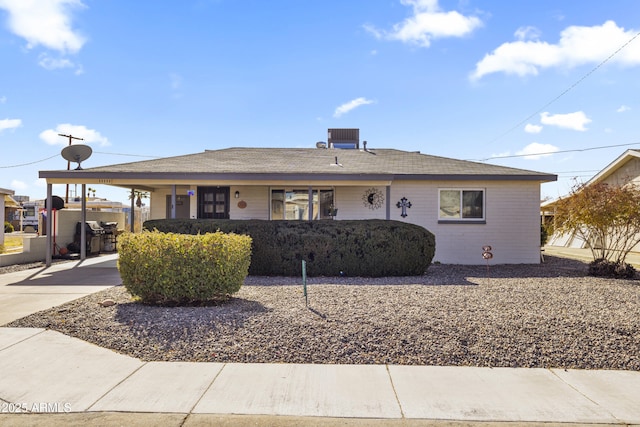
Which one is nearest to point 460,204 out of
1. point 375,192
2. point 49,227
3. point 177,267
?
point 375,192

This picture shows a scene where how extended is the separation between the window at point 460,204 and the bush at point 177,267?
29.0 ft

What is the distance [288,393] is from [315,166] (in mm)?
10423

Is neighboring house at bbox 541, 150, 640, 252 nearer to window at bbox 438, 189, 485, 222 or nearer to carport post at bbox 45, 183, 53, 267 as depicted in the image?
window at bbox 438, 189, 485, 222

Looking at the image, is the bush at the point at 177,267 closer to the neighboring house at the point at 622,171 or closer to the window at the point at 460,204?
the window at the point at 460,204

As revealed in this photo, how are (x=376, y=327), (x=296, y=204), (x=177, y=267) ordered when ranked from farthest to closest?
(x=296, y=204) → (x=177, y=267) → (x=376, y=327)

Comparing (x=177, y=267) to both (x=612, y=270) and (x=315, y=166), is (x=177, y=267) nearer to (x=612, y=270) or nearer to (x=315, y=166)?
(x=315, y=166)

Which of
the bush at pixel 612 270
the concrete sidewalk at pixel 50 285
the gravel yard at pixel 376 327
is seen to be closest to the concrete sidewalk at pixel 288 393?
the gravel yard at pixel 376 327

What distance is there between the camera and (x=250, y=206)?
14523mm

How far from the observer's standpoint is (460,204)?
13.8m

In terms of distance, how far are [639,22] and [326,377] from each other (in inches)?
587

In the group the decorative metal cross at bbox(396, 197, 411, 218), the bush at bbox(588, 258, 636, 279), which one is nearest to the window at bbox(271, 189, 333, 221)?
the decorative metal cross at bbox(396, 197, 411, 218)

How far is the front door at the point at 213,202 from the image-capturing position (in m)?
14.8

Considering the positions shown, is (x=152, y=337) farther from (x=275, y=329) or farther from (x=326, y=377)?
(x=326, y=377)

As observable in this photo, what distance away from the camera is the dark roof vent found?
2347 cm
